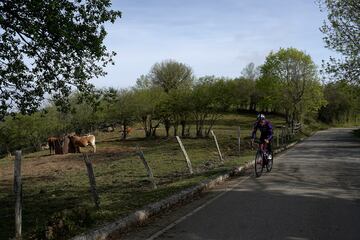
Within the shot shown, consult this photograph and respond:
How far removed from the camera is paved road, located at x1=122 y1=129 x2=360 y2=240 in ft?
25.5

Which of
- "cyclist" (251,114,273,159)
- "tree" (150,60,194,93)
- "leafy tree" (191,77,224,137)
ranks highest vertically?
"tree" (150,60,194,93)

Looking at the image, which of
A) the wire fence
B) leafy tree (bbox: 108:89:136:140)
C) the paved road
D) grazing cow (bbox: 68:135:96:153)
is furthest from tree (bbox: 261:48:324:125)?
the paved road

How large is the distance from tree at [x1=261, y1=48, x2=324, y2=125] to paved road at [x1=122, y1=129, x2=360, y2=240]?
39928 mm

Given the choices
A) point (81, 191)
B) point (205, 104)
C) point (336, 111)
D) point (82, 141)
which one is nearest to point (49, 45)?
point (81, 191)

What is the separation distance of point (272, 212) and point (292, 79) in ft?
152

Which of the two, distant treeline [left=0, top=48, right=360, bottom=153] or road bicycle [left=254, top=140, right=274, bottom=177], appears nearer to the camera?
road bicycle [left=254, top=140, right=274, bottom=177]

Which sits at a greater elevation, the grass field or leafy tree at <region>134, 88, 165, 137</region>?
leafy tree at <region>134, 88, 165, 137</region>

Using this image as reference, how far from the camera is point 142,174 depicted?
17.2 meters

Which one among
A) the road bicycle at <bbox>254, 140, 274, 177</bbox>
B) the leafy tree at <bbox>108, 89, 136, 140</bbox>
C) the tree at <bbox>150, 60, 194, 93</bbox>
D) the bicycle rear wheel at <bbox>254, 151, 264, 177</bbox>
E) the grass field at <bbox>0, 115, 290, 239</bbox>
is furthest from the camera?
the tree at <bbox>150, 60, 194, 93</bbox>

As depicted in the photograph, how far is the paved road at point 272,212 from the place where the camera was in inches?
306

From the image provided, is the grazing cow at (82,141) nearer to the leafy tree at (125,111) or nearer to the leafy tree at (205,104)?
the leafy tree at (125,111)

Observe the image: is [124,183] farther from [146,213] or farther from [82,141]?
[82,141]

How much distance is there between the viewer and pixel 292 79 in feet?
177

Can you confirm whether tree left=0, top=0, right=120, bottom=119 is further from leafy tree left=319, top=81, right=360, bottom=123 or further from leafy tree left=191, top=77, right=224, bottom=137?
leafy tree left=319, top=81, right=360, bottom=123
